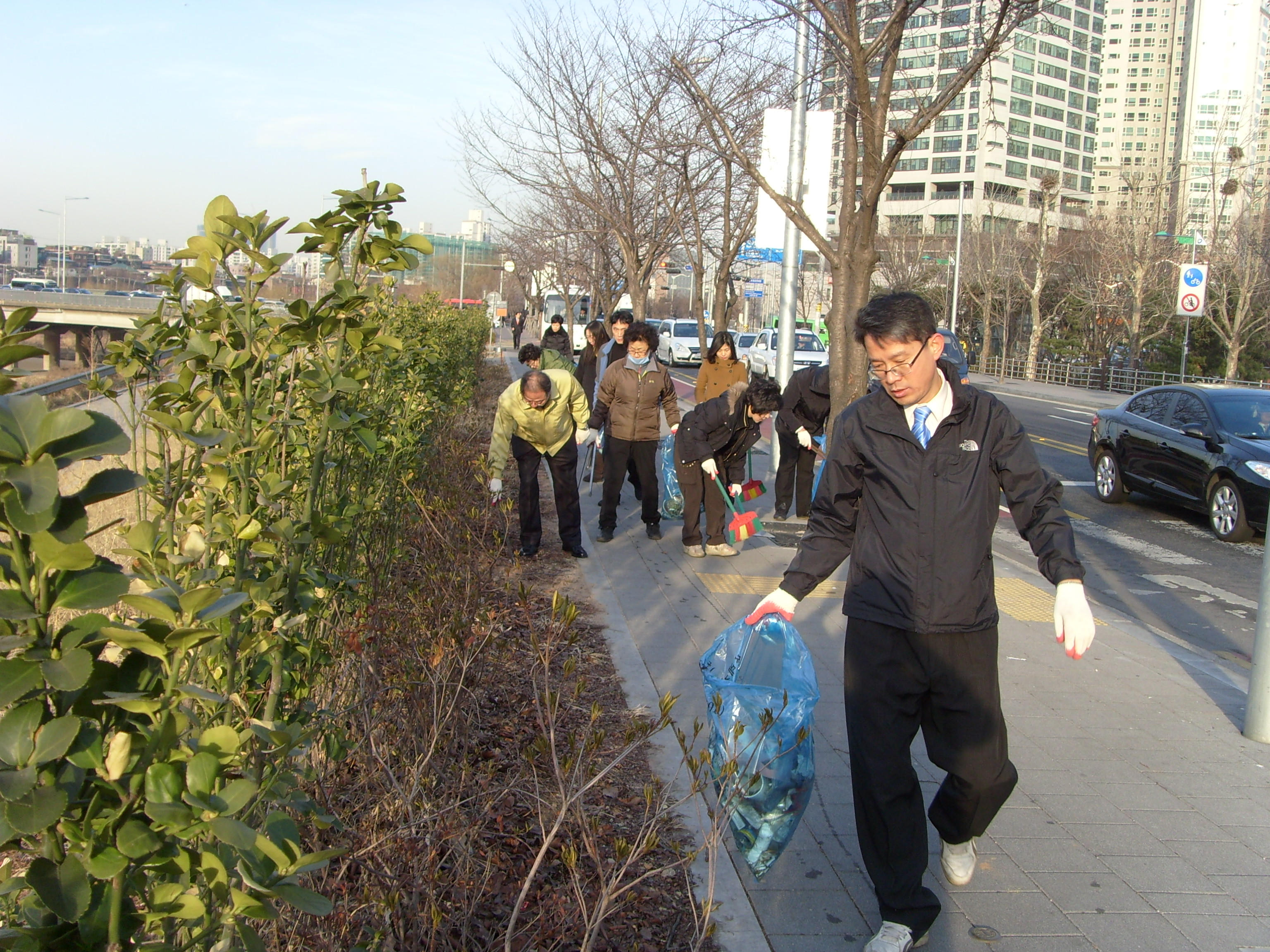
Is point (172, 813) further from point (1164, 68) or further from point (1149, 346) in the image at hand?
point (1164, 68)

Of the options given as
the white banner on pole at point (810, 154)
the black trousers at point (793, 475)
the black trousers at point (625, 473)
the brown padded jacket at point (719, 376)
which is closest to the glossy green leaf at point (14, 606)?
the black trousers at point (625, 473)

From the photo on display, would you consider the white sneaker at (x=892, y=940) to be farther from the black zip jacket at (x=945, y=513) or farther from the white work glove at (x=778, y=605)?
the white work glove at (x=778, y=605)

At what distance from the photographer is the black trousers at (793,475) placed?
10375 millimetres

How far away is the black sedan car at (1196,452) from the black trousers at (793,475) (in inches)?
172

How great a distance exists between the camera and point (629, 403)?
9.18 m

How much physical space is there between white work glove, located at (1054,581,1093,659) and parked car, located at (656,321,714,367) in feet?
126

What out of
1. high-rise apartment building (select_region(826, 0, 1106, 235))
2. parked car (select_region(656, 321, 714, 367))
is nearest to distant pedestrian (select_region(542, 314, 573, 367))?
parked car (select_region(656, 321, 714, 367))

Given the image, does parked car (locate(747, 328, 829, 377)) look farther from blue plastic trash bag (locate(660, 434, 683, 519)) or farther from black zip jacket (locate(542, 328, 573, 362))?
blue plastic trash bag (locate(660, 434, 683, 519))

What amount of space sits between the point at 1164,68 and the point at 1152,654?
497ft

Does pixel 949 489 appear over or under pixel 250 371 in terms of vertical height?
under

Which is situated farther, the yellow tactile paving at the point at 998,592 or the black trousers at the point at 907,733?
the yellow tactile paving at the point at 998,592

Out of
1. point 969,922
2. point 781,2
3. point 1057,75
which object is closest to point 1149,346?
point 781,2

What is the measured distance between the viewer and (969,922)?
3424mm

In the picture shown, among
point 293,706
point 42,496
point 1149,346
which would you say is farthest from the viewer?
point 1149,346
